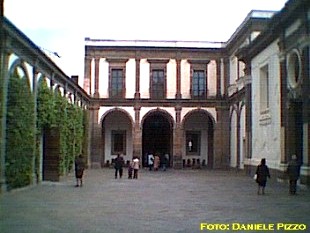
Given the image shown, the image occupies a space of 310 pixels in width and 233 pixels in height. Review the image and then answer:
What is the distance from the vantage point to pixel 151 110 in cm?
3014

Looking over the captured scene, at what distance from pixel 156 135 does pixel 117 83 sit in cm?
450

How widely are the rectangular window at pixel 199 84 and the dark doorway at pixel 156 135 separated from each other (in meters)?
2.55

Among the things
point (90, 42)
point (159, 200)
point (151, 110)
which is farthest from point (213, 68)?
point (159, 200)

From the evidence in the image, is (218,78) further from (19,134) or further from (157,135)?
(19,134)

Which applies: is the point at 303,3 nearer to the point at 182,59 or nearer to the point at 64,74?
the point at 64,74

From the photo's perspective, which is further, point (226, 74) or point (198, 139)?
point (198, 139)

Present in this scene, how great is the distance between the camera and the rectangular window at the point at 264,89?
18438 millimetres

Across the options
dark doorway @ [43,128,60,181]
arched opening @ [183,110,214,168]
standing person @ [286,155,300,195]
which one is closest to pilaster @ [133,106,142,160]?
arched opening @ [183,110,214,168]

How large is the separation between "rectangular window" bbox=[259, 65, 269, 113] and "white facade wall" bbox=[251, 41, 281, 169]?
13 cm

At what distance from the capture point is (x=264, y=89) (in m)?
18.8

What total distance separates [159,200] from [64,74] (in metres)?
10.1

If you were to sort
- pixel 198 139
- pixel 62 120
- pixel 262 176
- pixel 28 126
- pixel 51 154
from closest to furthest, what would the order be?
pixel 262 176, pixel 28 126, pixel 51 154, pixel 62 120, pixel 198 139

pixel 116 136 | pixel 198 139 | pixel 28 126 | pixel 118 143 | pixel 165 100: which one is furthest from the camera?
pixel 198 139

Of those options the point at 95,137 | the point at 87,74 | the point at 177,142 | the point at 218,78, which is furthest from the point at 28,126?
the point at 218,78
